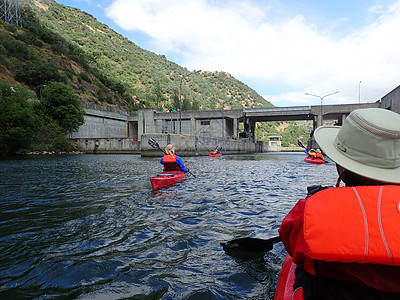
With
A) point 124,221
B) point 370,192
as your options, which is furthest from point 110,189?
point 370,192

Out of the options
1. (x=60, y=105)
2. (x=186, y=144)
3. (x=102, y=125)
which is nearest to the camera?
(x=186, y=144)

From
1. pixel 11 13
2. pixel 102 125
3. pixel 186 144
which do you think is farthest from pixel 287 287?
pixel 11 13

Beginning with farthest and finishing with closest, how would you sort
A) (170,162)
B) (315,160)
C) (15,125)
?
(15,125), (315,160), (170,162)

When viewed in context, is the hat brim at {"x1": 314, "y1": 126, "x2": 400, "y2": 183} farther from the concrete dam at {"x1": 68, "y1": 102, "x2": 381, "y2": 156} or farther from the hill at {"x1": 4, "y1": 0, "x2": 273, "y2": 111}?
the hill at {"x1": 4, "y1": 0, "x2": 273, "y2": 111}

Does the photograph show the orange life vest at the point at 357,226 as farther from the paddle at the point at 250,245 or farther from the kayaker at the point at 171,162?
the kayaker at the point at 171,162

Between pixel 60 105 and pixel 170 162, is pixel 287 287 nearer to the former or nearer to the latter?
pixel 170 162

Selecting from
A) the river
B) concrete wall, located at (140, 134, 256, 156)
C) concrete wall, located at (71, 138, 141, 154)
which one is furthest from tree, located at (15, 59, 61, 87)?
the river

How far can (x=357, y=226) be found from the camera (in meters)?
1.44

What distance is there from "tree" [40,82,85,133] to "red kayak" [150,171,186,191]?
3405 cm

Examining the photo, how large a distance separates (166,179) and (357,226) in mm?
8345

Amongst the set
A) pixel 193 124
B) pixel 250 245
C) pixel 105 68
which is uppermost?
pixel 105 68

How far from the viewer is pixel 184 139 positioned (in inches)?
1310

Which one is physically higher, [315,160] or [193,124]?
[193,124]

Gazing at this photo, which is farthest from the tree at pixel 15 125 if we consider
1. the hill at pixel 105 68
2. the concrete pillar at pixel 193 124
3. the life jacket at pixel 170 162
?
the concrete pillar at pixel 193 124
